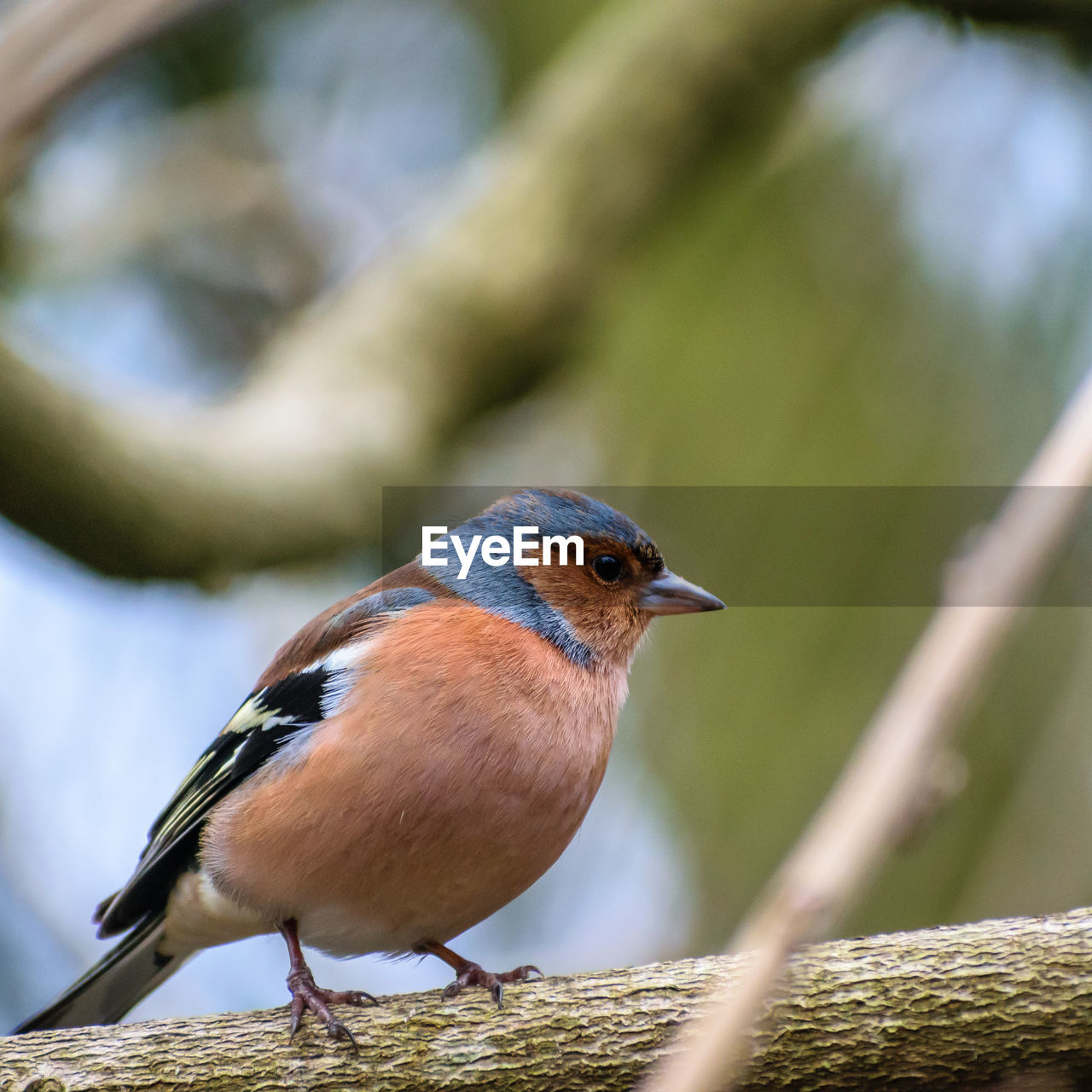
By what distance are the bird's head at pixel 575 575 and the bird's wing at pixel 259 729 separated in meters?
0.27

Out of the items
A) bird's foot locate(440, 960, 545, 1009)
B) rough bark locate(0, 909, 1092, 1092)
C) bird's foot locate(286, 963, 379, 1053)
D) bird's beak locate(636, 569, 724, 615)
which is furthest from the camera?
bird's beak locate(636, 569, 724, 615)

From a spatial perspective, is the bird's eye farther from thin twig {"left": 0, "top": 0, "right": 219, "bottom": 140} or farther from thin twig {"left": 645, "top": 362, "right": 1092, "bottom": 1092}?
thin twig {"left": 645, "top": 362, "right": 1092, "bottom": 1092}

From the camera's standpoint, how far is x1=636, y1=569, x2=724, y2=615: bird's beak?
456cm

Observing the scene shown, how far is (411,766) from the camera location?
362 centimetres

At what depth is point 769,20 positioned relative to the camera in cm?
595

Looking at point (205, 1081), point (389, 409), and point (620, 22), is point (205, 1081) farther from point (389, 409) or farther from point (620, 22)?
point (620, 22)

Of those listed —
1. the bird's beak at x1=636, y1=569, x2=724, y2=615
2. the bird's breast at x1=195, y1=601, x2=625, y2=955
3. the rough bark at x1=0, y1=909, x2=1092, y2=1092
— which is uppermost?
the bird's beak at x1=636, y1=569, x2=724, y2=615

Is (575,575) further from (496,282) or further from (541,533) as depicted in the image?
(496,282)

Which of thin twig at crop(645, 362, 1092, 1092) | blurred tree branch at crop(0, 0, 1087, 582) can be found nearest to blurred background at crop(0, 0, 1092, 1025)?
blurred tree branch at crop(0, 0, 1087, 582)

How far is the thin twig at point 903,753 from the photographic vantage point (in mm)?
943

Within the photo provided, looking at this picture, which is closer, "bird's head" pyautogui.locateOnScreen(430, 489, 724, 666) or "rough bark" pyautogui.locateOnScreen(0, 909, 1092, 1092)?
"rough bark" pyautogui.locateOnScreen(0, 909, 1092, 1092)

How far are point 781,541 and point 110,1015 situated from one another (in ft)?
13.5

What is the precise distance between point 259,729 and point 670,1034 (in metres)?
1.71

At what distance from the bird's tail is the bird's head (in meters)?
1.67
